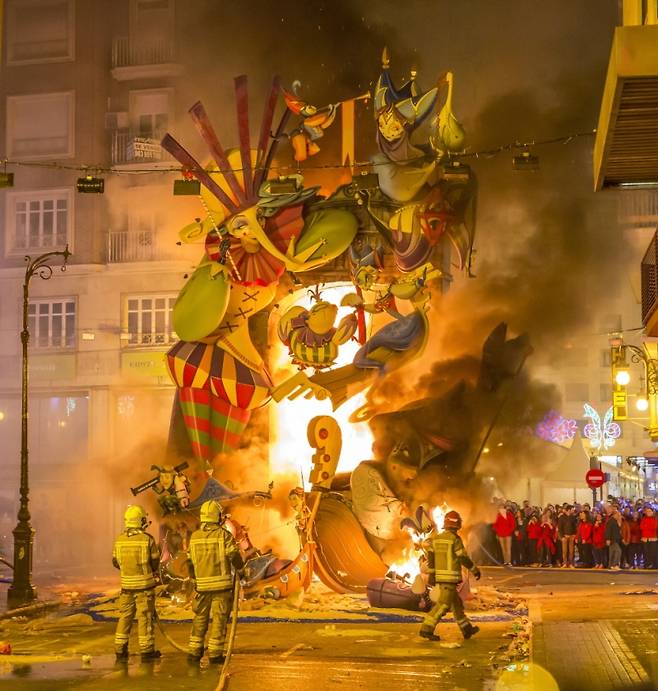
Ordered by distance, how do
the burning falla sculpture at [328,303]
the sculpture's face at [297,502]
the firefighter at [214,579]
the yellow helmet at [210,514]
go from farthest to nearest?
1. the burning falla sculpture at [328,303]
2. the sculpture's face at [297,502]
3. the yellow helmet at [210,514]
4. the firefighter at [214,579]

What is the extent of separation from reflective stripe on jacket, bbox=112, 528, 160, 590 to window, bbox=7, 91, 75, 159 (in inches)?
675

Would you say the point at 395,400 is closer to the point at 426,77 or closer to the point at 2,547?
the point at 426,77

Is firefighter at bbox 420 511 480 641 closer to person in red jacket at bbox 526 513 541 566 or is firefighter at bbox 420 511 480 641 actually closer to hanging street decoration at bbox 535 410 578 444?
hanging street decoration at bbox 535 410 578 444

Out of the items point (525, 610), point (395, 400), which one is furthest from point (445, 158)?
point (525, 610)

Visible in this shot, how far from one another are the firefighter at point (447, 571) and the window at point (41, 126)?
17.4 metres

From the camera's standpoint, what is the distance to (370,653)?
14.4 meters

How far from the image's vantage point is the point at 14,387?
96.3 ft

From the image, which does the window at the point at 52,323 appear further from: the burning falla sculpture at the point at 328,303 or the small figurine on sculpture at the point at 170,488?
the small figurine on sculpture at the point at 170,488

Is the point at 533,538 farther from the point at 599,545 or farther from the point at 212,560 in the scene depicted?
the point at 212,560

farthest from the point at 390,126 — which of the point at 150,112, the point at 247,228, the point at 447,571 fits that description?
the point at 447,571

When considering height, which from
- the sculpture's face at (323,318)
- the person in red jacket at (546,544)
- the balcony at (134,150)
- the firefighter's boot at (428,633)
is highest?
the balcony at (134,150)

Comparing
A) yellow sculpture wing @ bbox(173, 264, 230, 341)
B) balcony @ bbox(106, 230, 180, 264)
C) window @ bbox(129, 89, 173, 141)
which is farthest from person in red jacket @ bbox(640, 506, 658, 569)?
window @ bbox(129, 89, 173, 141)

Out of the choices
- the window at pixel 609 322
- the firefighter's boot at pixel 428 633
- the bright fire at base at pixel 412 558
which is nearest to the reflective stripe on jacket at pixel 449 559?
the firefighter's boot at pixel 428 633

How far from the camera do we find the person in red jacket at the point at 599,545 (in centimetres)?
2617
